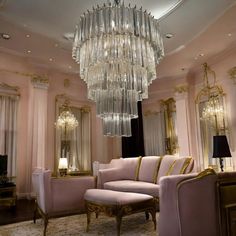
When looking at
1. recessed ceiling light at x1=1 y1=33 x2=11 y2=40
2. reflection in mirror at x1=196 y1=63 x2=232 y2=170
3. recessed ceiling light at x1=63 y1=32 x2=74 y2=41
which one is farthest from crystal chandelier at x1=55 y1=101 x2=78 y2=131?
reflection in mirror at x1=196 y1=63 x2=232 y2=170

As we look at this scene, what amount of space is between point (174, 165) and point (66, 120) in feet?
11.6

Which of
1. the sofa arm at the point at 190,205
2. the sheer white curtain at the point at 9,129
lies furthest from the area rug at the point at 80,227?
the sheer white curtain at the point at 9,129

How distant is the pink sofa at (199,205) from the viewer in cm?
231

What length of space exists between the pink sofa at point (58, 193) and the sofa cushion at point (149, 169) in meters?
1.23

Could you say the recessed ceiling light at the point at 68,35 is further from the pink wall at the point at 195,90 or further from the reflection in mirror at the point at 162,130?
the reflection in mirror at the point at 162,130

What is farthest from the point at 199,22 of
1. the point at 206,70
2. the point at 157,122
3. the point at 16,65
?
the point at 16,65

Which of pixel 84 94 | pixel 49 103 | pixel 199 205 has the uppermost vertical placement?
pixel 84 94

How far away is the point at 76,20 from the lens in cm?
480

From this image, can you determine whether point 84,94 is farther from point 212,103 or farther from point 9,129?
point 212,103

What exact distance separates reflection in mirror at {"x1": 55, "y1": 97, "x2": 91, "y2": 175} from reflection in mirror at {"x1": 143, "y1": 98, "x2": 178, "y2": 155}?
184cm

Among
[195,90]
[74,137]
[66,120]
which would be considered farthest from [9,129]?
[195,90]

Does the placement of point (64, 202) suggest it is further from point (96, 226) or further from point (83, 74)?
point (83, 74)

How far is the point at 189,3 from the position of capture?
13.9 feet

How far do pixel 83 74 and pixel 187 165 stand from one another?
226 cm
